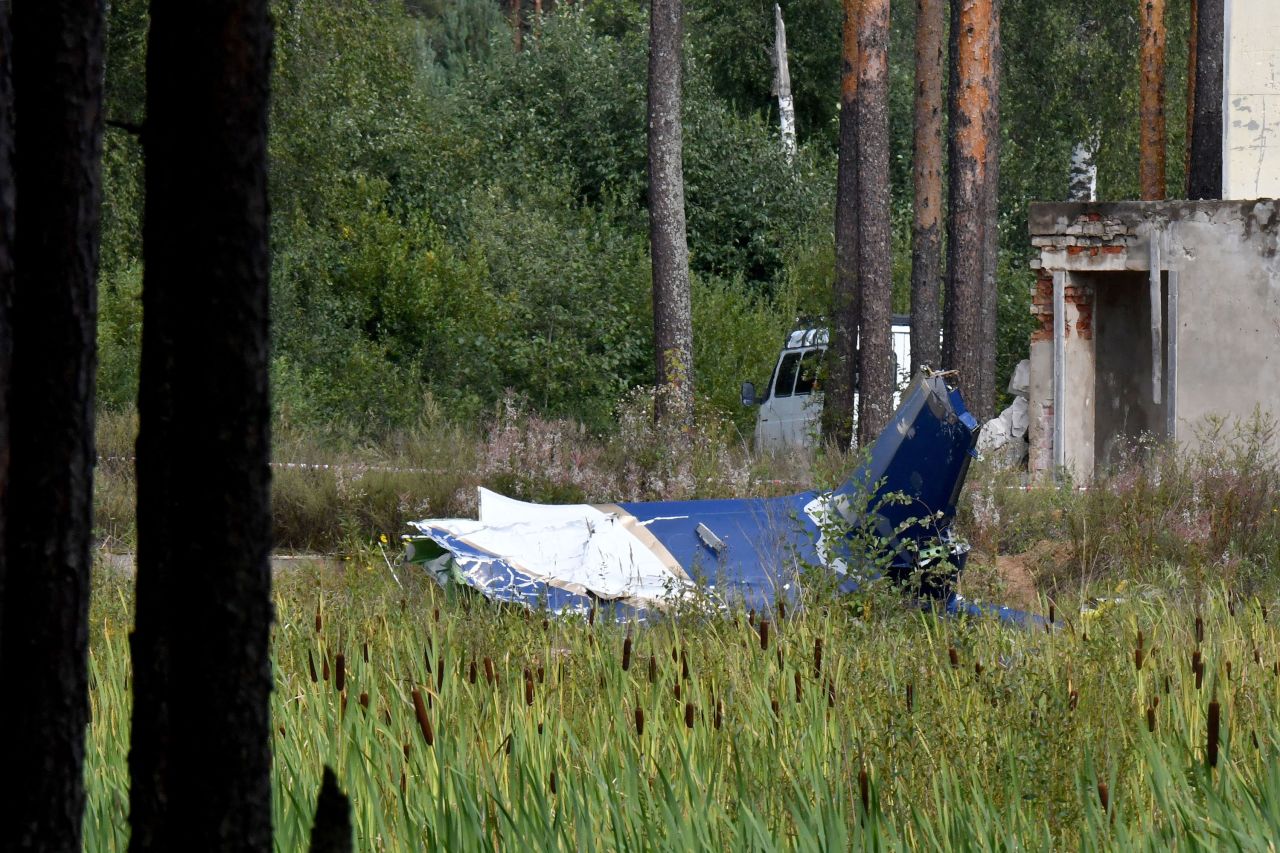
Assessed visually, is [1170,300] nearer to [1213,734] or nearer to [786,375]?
[786,375]

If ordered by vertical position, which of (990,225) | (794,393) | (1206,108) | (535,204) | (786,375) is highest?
(1206,108)

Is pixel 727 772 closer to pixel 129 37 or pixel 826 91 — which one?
pixel 129 37

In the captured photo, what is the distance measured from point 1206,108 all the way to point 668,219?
8.67m

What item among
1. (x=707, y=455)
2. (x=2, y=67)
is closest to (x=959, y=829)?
(x=2, y=67)

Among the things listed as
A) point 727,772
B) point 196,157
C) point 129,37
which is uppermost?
point 129,37

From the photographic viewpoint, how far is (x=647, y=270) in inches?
967

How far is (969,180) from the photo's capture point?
50.5 feet

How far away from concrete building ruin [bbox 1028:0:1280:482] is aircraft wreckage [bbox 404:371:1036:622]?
18.7 feet

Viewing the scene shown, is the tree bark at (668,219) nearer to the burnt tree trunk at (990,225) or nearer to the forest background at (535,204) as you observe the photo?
the forest background at (535,204)

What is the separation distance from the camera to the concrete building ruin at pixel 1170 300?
531 inches

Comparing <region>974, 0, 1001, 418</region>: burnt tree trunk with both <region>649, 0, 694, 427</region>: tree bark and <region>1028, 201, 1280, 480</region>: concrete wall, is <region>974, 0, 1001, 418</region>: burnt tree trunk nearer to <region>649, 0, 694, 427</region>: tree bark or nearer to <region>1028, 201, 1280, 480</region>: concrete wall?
<region>1028, 201, 1280, 480</region>: concrete wall

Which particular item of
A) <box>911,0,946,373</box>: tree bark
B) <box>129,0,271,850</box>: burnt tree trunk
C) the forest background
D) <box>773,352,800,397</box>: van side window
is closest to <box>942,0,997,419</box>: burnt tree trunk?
<box>911,0,946,373</box>: tree bark

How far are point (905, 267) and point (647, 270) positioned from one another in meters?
4.26

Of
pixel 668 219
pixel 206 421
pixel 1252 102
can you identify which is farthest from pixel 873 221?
pixel 206 421
